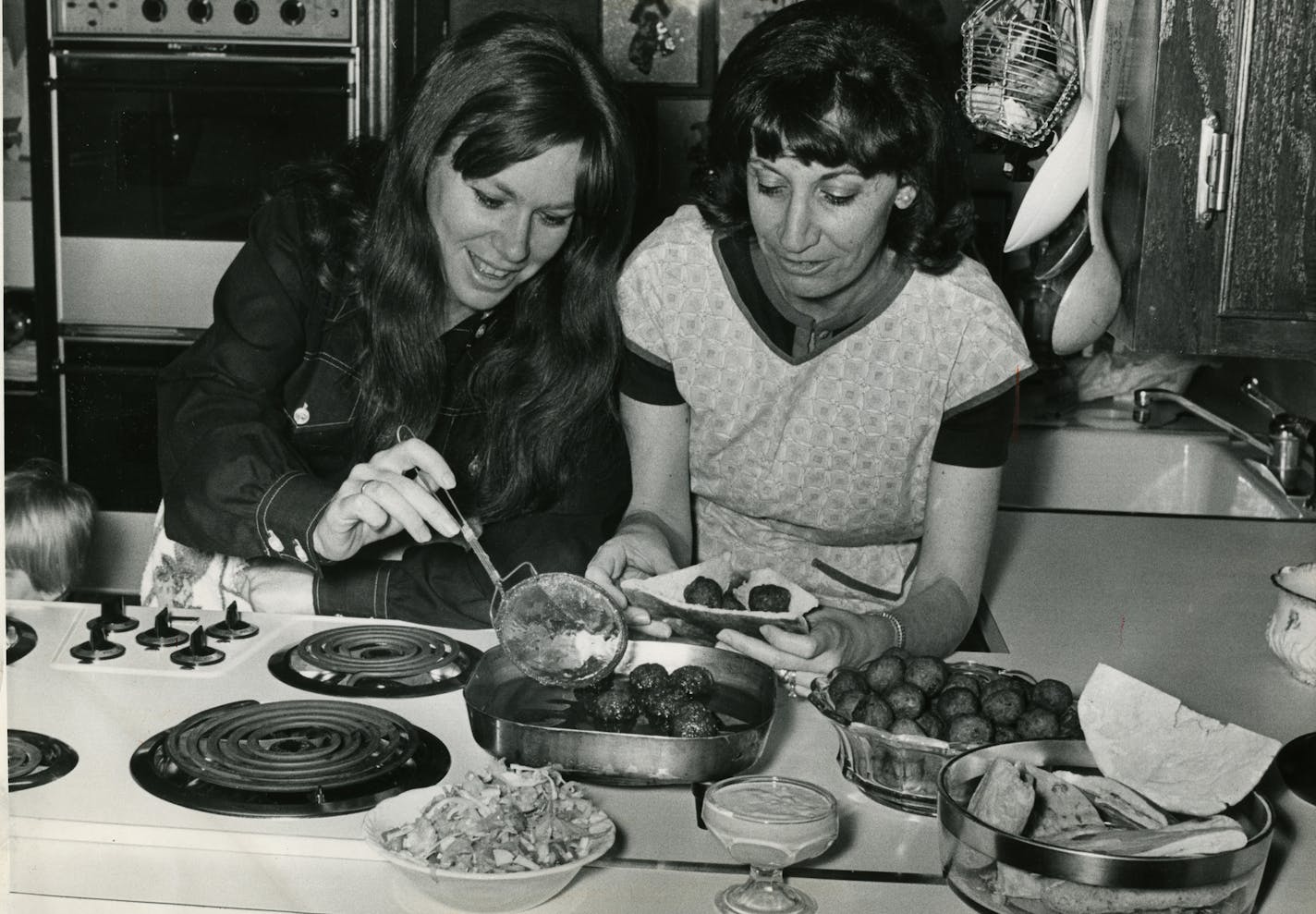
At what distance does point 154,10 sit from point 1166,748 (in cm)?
300

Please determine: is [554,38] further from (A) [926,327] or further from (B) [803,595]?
(B) [803,595]

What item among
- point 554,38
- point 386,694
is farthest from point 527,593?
point 554,38

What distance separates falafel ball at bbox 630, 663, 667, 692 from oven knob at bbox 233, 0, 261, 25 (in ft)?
8.23

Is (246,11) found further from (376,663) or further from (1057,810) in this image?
(1057,810)

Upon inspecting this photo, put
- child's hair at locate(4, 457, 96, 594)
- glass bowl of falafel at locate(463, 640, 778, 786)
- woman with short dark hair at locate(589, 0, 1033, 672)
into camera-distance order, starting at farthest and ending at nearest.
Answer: child's hair at locate(4, 457, 96, 594) → woman with short dark hair at locate(589, 0, 1033, 672) → glass bowl of falafel at locate(463, 640, 778, 786)

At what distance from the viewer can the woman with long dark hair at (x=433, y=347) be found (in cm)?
177

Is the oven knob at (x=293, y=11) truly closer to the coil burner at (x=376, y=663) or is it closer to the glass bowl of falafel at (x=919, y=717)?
the coil burner at (x=376, y=663)

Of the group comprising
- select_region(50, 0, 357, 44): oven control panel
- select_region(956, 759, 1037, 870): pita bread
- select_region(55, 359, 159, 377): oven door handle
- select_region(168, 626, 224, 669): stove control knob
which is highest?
select_region(50, 0, 357, 44): oven control panel

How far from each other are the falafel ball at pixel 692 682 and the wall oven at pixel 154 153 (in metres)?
2.29

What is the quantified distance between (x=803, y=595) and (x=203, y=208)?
2.39 m

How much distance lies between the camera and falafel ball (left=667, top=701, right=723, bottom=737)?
120cm

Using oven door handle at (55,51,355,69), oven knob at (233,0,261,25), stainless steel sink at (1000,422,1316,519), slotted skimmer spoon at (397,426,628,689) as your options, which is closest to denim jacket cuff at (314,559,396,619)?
slotted skimmer spoon at (397,426,628,689)

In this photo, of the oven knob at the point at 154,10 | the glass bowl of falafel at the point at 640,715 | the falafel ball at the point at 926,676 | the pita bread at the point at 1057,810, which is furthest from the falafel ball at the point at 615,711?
the oven knob at the point at 154,10

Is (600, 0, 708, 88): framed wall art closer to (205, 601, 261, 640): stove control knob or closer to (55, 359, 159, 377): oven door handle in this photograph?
(55, 359, 159, 377): oven door handle
